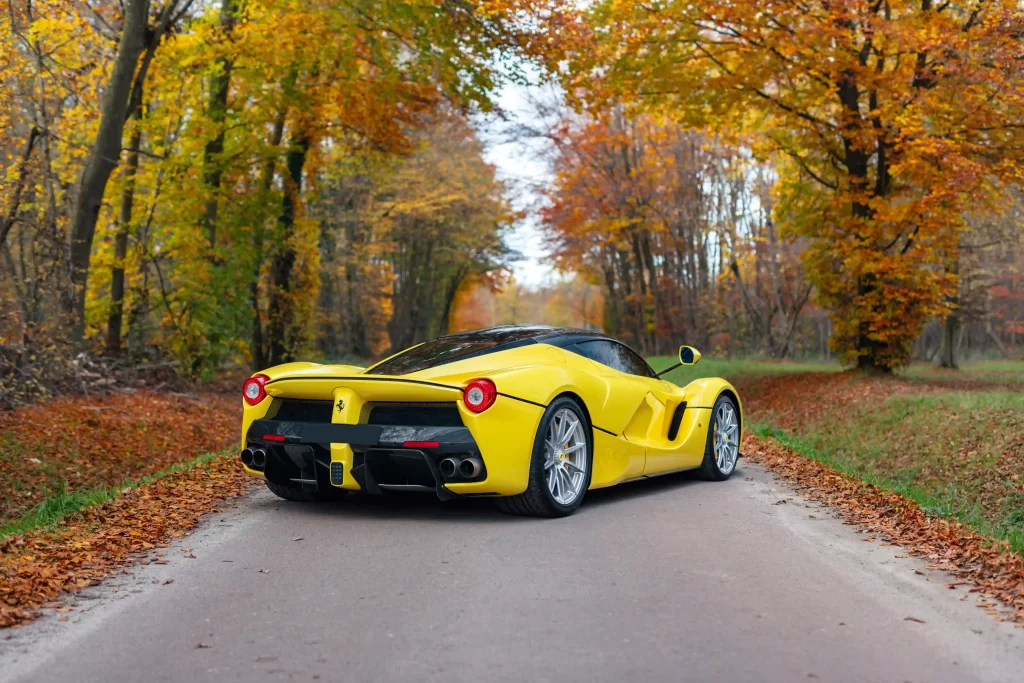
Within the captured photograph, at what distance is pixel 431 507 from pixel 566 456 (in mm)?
1117

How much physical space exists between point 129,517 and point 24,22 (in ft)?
27.3

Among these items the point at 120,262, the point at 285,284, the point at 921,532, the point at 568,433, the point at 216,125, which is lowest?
the point at 921,532

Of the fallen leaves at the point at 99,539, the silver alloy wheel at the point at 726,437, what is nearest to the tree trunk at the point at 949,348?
the silver alloy wheel at the point at 726,437

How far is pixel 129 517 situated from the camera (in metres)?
6.82

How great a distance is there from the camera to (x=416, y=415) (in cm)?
645

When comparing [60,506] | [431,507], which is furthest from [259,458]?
[60,506]

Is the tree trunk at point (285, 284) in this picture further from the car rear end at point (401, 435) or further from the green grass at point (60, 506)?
the car rear end at point (401, 435)

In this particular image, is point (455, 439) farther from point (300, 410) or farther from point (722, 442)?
point (722, 442)

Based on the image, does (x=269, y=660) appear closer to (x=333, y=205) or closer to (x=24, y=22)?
(x=24, y=22)

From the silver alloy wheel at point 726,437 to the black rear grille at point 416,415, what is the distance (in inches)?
124

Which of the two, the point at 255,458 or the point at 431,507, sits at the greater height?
the point at 255,458

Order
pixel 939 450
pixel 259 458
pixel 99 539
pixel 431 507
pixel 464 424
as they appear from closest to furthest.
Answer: pixel 99 539
pixel 464 424
pixel 259 458
pixel 431 507
pixel 939 450

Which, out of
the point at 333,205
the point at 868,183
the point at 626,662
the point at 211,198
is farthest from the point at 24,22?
the point at 333,205

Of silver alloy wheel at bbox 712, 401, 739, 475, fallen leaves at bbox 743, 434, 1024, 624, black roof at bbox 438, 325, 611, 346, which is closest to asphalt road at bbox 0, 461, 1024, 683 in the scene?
fallen leaves at bbox 743, 434, 1024, 624
